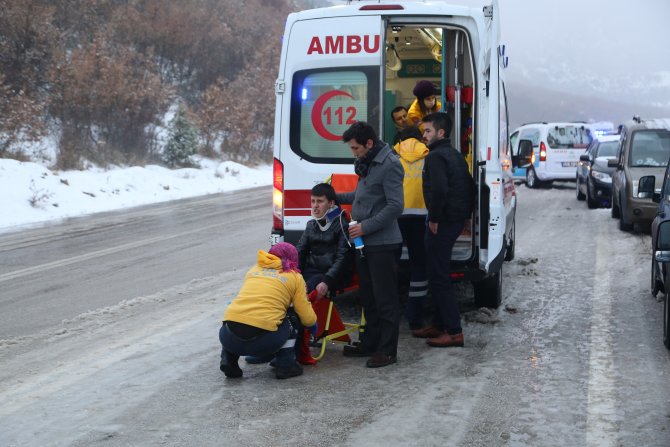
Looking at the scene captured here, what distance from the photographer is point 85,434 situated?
500cm

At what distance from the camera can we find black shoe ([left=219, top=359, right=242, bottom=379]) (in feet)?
19.8

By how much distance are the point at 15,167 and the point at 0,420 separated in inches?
606

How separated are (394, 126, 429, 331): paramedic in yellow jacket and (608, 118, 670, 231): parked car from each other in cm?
697

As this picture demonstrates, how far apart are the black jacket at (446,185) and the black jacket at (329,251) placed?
69 centimetres

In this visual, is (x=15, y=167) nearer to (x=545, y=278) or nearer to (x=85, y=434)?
(x=545, y=278)

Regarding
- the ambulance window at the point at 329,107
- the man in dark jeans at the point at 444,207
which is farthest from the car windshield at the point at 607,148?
the man in dark jeans at the point at 444,207

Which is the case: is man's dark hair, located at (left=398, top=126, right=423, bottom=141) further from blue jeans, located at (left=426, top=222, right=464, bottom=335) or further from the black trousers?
the black trousers

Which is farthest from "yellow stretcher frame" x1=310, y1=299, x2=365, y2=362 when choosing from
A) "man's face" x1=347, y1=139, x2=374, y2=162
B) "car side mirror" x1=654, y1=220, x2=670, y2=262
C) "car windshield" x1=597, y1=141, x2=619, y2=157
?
"car windshield" x1=597, y1=141, x2=619, y2=157

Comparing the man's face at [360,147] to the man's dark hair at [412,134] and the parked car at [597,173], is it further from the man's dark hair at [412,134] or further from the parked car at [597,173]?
A: the parked car at [597,173]

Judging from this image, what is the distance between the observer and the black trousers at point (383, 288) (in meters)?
6.51

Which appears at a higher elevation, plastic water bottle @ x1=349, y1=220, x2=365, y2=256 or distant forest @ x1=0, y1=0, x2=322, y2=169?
distant forest @ x1=0, y1=0, x2=322, y2=169

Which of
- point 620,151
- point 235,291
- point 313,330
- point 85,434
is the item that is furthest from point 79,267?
point 620,151

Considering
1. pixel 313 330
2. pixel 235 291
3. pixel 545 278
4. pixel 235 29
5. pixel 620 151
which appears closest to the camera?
pixel 313 330

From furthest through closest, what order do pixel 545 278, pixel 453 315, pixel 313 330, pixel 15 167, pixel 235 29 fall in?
pixel 235 29 < pixel 15 167 < pixel 545 278 < pixel 453 315 < pixel 313 330
